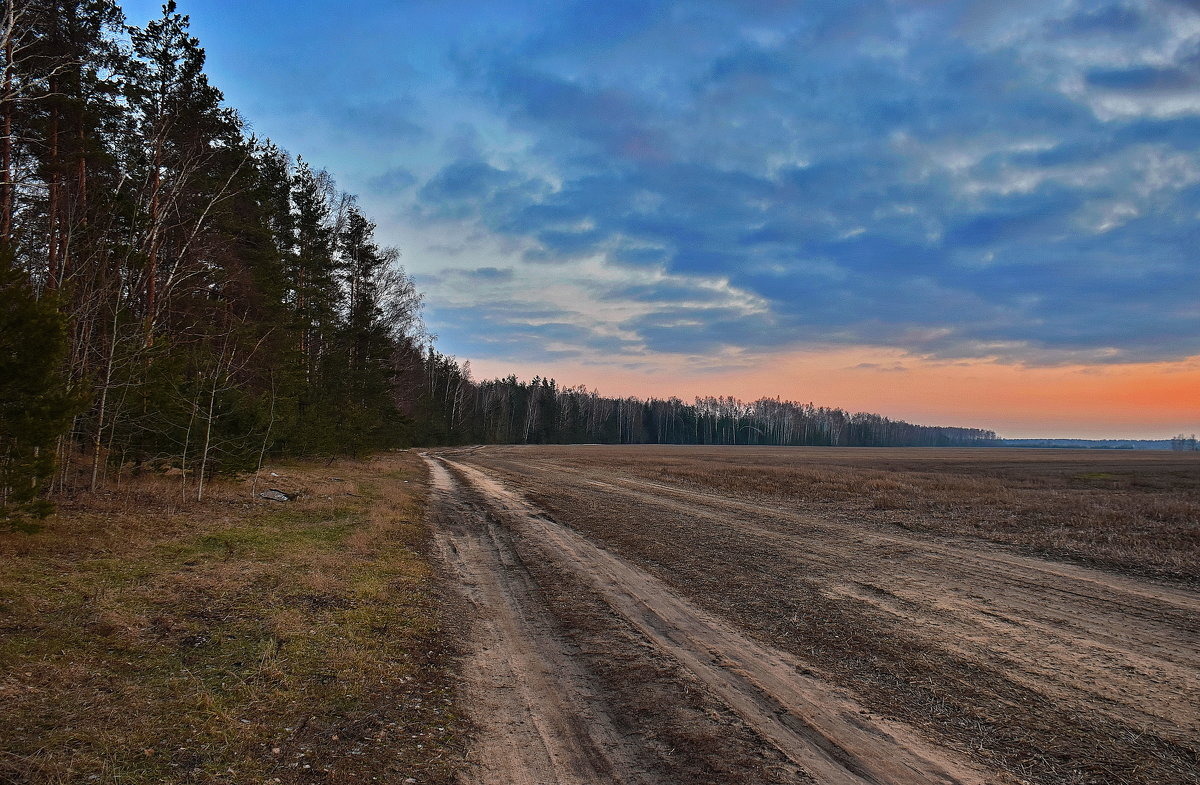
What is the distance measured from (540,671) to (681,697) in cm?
141

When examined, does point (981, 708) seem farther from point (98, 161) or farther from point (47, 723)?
point (98, 161)

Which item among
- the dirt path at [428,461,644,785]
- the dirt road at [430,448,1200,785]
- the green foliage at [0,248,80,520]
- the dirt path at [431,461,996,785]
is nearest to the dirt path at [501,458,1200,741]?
the dirt road at [430,448,1200,785]

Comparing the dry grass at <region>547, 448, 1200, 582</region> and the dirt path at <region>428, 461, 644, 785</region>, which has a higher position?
the dry grass at <region>547, 448, 1200, 582</region>

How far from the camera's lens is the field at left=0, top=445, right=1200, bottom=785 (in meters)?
3.75

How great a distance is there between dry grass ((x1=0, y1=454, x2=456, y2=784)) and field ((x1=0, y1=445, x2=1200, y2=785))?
0.03m

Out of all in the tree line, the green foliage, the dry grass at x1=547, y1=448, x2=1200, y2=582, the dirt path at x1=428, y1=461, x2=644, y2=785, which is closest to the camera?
the dirt path at x1=428, y1=461, x2=644, y2=785

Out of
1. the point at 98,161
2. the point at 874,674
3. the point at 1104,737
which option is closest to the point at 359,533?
the point at 874,674

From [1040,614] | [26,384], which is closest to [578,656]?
[1040,614]

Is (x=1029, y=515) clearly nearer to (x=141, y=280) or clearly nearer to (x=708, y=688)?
(x=708, y=688)

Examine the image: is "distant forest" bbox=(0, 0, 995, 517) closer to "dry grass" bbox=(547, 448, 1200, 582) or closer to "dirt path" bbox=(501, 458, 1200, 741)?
"dirt path" bbox=(501, 458, 1200, 741)

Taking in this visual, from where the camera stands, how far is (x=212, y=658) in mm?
5035

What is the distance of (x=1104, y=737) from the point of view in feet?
13.8

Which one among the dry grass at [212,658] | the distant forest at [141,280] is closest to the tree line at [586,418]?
the distant forest at [141,280]

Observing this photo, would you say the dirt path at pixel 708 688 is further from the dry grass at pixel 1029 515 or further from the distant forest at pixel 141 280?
the dry grass at pixel 1029 515
